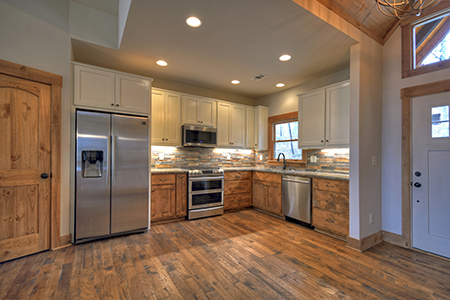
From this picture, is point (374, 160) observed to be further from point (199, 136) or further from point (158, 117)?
point (158, 117)

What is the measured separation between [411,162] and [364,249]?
1.29 m

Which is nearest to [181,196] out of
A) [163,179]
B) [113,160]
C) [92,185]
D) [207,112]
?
[163,179]

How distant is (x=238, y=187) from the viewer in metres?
4.62

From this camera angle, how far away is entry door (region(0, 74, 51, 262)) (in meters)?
2.41

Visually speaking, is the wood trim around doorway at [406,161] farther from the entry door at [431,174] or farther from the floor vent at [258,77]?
the floor vent at [258,77]

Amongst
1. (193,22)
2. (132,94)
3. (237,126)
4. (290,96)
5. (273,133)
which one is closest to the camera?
(193,22)

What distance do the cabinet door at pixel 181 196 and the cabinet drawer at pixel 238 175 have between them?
0.94 meters

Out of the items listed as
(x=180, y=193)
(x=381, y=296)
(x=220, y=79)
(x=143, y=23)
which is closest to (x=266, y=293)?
(x=381, y=296)

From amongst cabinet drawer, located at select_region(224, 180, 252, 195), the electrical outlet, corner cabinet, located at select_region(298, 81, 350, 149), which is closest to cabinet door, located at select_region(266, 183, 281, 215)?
cabinet drawer, located at select_region(224, 180, 252, 195)

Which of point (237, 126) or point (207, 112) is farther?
point (237, 126)

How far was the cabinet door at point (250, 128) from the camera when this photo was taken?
5.15 meters

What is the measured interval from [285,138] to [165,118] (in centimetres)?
262

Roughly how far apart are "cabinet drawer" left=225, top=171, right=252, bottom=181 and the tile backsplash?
58 cm

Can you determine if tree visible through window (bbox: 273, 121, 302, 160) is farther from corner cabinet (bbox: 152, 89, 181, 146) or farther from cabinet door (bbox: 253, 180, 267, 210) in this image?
corner cabinet (bbox: 152, 89, 181, 146)
